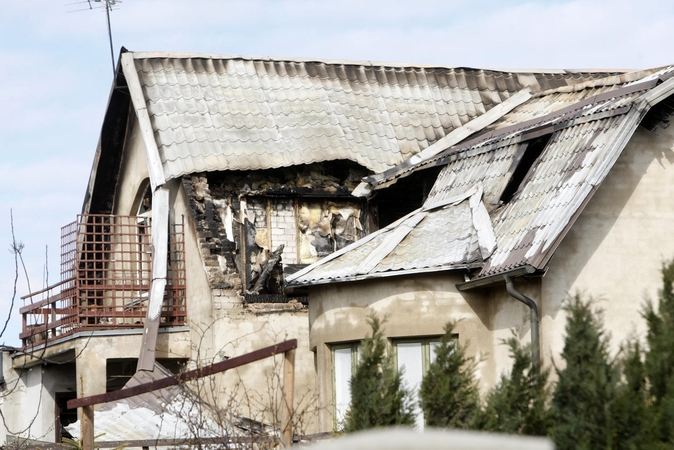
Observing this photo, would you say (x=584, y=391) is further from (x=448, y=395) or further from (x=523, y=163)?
(x=523, y=163)

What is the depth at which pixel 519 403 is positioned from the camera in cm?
804

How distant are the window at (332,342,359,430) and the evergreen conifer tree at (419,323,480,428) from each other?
6125 millimetres

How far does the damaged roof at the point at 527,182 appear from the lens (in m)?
13.1

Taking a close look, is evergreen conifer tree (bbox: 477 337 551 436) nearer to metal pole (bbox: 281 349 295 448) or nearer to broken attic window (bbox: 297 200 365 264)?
metal pole (bbox: 281 349 295 448)

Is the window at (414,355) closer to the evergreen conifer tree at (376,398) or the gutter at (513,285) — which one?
the gutter at (513,285)

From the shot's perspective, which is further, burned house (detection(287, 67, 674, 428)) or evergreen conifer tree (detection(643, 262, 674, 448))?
burned house (detection(287, 67, 674, 428))

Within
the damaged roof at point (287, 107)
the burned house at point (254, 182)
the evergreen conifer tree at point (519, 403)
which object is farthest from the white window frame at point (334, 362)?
the evergreen conifer tree at point (519, 403)

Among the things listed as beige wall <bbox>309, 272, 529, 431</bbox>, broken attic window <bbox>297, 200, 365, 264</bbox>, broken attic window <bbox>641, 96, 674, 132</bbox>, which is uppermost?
broken attic window <bbox>641, 96, 674, 132</bbox>

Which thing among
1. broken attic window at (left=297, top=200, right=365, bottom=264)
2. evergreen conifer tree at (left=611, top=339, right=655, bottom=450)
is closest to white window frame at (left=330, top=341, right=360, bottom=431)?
broken attic window at (left=297, top=200, right=365, bottom=264)

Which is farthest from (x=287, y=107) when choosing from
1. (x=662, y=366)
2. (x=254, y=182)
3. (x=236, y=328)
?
(x=662, y=366)

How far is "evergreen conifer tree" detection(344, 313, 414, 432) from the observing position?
27.1 ft

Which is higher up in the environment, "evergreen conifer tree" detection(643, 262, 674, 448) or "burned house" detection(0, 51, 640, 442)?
"burned house" detection(0, 51, 640, 442)

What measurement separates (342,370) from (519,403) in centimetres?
668

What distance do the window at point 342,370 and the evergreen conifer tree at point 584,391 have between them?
21.8ft
